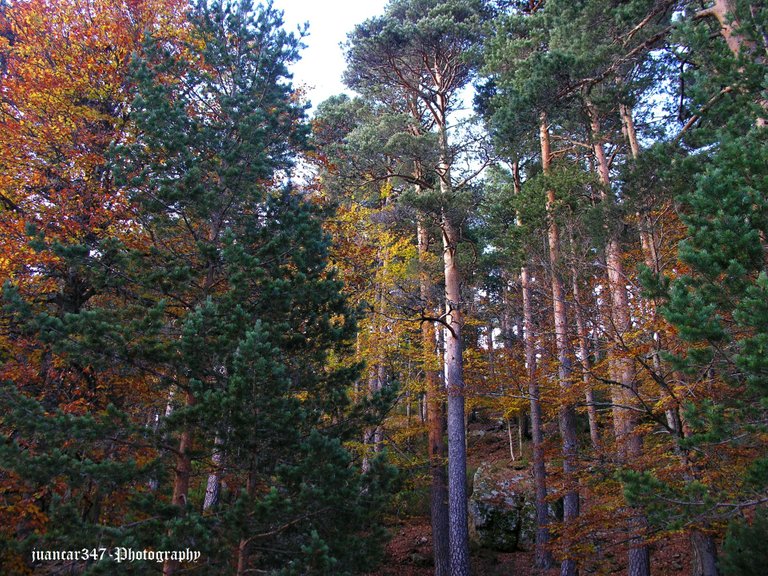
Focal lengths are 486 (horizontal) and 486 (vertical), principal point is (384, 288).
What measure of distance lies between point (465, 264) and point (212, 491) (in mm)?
8512

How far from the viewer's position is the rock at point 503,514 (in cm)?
1339

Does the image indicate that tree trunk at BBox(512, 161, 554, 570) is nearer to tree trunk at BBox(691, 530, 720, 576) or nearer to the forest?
the forest

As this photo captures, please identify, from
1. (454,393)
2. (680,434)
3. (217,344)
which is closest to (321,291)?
(217,344)

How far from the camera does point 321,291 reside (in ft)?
22.7

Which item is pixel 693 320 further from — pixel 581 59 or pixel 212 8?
pixel 212 8

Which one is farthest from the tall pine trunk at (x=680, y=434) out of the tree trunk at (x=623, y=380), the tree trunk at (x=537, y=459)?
the tree trunk at (x=537, y=459)

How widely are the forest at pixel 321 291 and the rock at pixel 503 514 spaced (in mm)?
550

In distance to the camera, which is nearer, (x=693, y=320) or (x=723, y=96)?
(x=693, y=320)

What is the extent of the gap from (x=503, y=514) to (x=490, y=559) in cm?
138

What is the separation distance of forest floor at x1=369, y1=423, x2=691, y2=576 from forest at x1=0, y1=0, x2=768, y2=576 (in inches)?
4.2

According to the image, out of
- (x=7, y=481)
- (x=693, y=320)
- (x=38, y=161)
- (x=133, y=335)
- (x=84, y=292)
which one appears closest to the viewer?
(x=693, y=320)

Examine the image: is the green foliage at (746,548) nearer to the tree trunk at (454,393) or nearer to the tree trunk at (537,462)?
the tree trunk at (537,462)

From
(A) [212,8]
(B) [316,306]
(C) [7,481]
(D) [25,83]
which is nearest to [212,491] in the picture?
(C) [7,481]

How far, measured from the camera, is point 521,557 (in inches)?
507
